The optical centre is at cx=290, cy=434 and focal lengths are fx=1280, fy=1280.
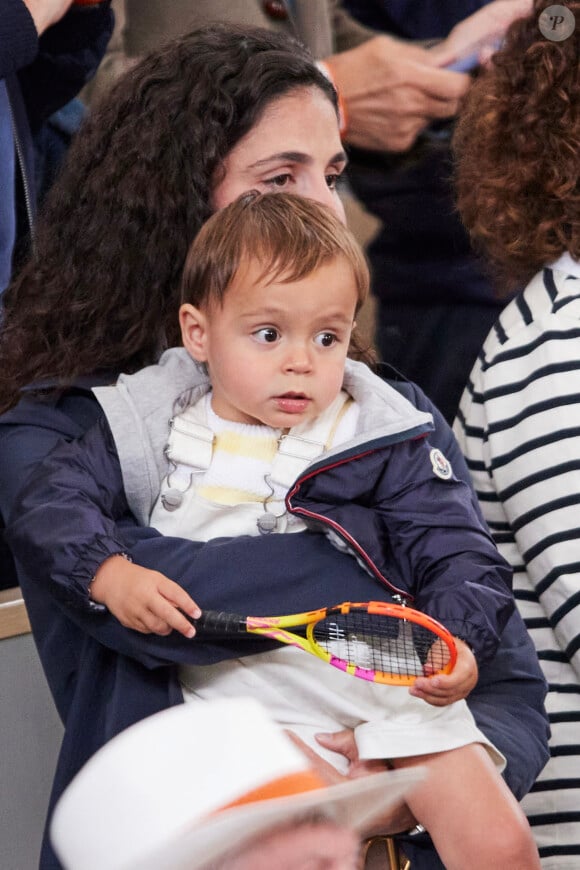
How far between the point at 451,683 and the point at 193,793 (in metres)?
0.48

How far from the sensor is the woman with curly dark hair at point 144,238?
5.58 feet

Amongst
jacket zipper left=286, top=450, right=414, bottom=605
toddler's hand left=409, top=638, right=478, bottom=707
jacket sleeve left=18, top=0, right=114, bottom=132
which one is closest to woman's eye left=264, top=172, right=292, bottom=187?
jacket zipper left=286, top=450, right=414, bottom=605

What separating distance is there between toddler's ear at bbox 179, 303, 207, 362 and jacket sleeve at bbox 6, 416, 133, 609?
0.50 feet

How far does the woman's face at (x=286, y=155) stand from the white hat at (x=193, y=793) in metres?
1.01

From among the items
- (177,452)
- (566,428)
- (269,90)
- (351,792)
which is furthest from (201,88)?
(351,792)

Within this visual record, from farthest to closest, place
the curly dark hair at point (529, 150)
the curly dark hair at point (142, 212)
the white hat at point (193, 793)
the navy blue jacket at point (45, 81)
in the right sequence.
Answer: the navy blue jacket at point (45, 81), the curly dark hair at point (529, 150), the curly dark hair at point (142, 212), the white hat at point (193, 793)

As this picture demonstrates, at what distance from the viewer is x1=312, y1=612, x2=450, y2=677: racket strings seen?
146 centimetres

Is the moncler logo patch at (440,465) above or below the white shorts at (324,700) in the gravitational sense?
above

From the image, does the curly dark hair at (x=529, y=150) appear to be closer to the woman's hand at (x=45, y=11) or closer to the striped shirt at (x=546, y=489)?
the striped shirt at (x=546, y=489)

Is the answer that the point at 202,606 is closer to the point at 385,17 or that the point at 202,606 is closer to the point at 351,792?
the point at 351,792

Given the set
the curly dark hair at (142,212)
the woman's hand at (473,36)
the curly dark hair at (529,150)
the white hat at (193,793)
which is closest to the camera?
the white hat at (193,793)

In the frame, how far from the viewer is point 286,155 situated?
1910 millimetres

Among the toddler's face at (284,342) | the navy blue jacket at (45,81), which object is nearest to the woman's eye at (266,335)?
the toddler's face at (284,342)

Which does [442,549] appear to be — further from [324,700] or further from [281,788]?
[281,788]
